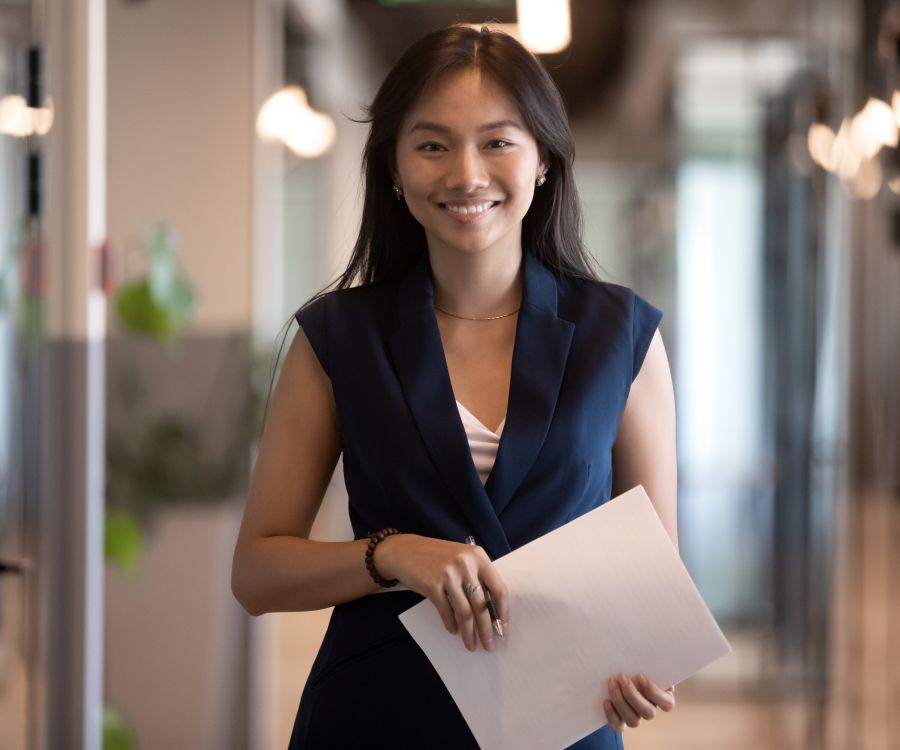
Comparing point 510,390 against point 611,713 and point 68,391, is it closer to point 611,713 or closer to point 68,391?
point 611,713

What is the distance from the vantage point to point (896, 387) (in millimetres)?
3520

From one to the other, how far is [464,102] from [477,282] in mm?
Answer: 219

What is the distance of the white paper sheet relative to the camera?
1220 mm

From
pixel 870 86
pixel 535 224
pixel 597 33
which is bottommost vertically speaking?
pixel 535 224

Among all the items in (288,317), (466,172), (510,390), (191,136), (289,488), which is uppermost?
(191,136)

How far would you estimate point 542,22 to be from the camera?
3.97 meters

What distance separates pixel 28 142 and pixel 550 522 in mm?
1581

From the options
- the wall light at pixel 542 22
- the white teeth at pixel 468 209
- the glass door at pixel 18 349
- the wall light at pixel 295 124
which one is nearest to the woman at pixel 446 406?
the white teeth at pixel 468 209

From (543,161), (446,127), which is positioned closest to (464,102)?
(446,127)

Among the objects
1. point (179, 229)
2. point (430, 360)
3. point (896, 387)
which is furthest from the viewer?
point (179, 229)

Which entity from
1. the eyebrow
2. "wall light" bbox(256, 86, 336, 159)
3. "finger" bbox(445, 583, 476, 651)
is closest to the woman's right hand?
"finger" bbox(445, 583, 476, 651)

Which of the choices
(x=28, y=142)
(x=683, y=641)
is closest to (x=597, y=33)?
(x=28, y=142)

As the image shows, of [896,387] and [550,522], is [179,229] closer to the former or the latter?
[896,387]

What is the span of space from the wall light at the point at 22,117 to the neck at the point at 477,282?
1.29 m
